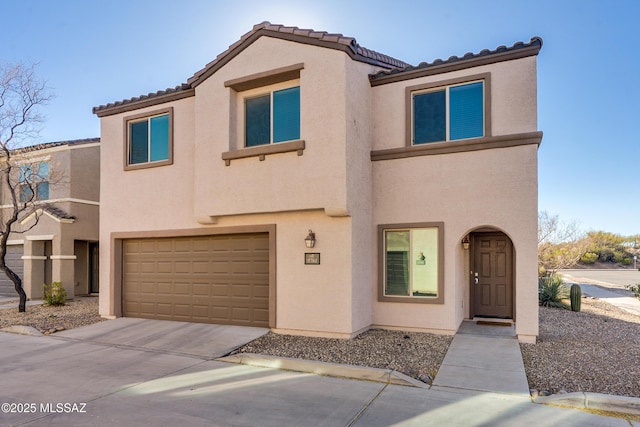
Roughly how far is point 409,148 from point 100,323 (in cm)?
907

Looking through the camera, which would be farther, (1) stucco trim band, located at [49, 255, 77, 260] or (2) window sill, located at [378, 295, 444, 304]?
(1) stucco trim band, located at [49, 255, 77, 260]

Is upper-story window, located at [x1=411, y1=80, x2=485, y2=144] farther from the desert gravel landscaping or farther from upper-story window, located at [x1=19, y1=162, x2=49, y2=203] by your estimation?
upper-story window, located at [x1=19, y1=162, x2=49, y2=203]

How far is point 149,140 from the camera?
11.3 metres

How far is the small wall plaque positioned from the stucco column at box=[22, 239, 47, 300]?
12.8 metres

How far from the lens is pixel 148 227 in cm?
1103

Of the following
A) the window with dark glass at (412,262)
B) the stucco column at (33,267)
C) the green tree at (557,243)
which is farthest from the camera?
the green tree at (557,243)

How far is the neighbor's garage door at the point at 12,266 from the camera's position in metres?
16.8

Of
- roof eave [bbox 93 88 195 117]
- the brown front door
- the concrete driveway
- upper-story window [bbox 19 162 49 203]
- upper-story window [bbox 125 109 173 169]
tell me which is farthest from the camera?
upper-story window [bbox 19 162 49 203]

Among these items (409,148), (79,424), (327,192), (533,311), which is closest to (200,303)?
(327,192)

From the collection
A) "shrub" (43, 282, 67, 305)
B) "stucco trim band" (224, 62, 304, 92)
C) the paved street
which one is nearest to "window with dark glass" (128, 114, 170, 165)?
"stucco trim band" (224, 62, 304, 92)

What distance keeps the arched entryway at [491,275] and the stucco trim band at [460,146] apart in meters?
2.66

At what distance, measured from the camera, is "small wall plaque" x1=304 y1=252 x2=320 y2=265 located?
8.90 m

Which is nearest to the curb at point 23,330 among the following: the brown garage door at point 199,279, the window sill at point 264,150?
the brown garage door at point 199,279

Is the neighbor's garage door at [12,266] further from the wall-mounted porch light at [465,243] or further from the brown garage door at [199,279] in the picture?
the wall-mounted porch light at [465,243]
